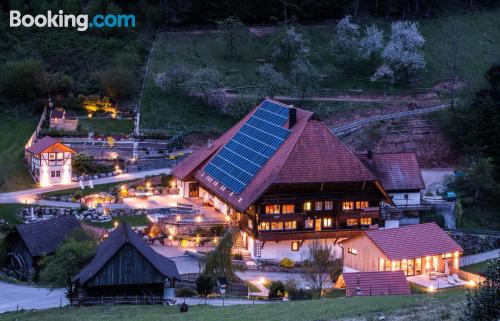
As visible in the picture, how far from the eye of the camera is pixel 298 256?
67.8m

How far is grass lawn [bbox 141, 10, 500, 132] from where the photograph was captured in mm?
97625

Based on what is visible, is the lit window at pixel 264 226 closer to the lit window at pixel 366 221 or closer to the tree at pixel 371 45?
the lit window at pixel 366 221

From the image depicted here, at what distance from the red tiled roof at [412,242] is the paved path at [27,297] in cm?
2233

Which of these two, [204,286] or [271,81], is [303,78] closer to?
[271,81]

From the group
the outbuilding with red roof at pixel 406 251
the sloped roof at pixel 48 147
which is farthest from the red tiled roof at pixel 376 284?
the sloped roof at pixel 48 147

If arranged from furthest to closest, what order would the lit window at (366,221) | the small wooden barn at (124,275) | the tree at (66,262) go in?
the lit window at (366,221), the tree at (66,262), the small wooden barn at (124,275)

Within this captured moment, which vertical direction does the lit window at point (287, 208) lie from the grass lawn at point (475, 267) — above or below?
above

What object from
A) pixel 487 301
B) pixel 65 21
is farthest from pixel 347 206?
pixel 65 21

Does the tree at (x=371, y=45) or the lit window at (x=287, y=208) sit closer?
the lit window at (x=287, y=208)

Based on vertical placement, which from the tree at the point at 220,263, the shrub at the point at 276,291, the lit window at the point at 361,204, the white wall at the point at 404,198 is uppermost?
the white wall at the point at 404,198

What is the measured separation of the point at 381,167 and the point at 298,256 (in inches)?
472

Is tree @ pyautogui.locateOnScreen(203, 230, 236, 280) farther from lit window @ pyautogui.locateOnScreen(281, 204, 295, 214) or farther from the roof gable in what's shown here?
the roof gable

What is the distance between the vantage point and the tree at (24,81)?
3814 inches

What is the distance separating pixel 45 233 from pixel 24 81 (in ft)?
131
